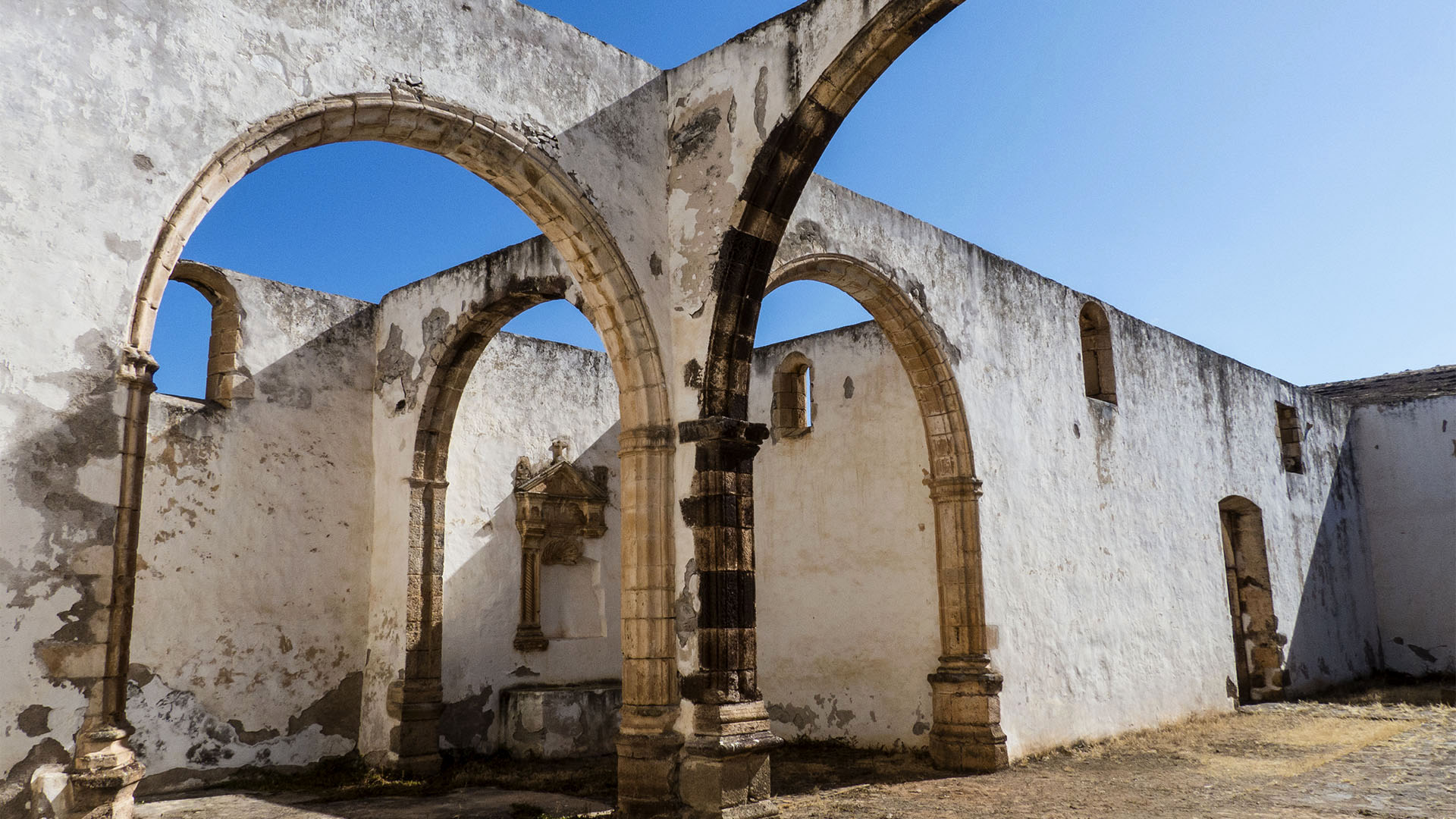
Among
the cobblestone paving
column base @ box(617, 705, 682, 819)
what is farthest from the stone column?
column base @ box(617, 705, 682, 819)

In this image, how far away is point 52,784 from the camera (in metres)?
3.96

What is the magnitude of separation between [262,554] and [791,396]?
16.5 feet

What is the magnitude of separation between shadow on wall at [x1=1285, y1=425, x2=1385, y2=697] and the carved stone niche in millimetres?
8595

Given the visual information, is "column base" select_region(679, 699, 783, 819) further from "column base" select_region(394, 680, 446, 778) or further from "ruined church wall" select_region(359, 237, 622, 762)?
"ruined church wall" select_region(359, 237, 622, 762)

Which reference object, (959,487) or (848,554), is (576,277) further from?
(848,554)

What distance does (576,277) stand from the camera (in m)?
6.40

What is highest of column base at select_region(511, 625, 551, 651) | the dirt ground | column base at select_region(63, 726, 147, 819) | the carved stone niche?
the carved stone niche

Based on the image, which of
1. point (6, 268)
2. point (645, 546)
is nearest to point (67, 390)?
point (6, 268)

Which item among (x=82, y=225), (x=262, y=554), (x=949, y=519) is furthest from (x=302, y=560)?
(x=949, y=519)

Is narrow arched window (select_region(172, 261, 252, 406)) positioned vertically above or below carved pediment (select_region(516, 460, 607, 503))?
above

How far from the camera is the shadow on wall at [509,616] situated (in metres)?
9.04

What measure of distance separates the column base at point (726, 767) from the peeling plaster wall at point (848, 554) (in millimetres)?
3355

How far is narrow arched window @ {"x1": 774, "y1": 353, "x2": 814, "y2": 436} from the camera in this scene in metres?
10.6

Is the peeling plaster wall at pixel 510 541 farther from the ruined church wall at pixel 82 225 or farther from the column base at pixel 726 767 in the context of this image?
the ruined church wall at pixel 82 225
